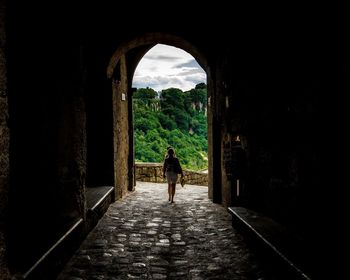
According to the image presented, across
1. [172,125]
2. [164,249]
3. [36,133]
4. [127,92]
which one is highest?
[127,92]

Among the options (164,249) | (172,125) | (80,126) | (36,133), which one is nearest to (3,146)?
(36,133)

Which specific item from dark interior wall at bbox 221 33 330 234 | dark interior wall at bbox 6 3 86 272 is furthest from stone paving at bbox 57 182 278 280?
dark interior wall at bbox 221 33 330 234

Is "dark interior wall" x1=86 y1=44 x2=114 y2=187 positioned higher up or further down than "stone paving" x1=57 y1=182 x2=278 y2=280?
higher up

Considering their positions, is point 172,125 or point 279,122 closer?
point 279,122

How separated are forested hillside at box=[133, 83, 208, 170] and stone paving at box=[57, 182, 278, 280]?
14485mm

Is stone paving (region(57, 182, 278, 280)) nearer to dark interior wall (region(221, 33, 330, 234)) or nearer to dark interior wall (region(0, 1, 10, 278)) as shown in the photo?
dark interior wall (region(221, 33, 330, 234))

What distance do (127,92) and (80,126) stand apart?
5.98m

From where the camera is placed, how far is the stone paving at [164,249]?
12.6 feet

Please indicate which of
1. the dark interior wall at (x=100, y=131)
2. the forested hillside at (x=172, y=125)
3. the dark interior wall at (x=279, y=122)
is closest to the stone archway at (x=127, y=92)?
the dark interior wall at (x=100, y=131)

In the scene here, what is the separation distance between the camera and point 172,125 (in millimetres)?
25406

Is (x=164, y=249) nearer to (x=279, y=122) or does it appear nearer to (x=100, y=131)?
(x=279, y=122)

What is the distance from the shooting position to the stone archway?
27.9 feet

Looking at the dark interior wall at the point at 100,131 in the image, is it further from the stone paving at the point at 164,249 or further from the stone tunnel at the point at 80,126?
the stone tunnel at the point at 80,126

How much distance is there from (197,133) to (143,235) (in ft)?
72.4
